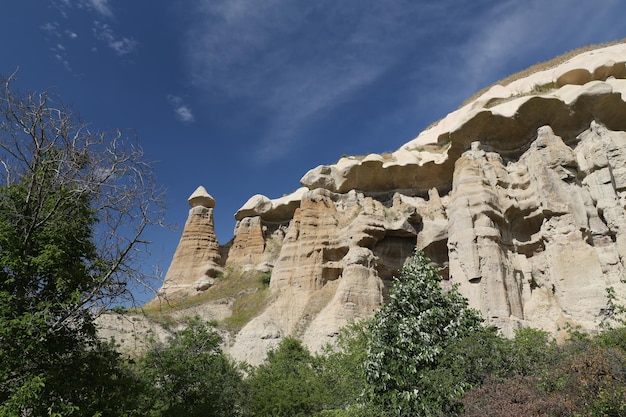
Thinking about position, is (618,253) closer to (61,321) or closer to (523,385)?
(523,385)

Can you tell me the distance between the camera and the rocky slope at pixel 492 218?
843 inches

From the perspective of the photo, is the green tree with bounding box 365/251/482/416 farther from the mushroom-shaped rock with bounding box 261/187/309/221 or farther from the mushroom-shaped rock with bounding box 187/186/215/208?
the mushroom-shaped rock with bounding box 187/186/215/208

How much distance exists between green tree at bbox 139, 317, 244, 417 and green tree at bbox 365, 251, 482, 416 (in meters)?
5.33

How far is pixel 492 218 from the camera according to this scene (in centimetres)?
2406

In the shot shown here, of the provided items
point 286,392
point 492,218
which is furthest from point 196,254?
point 286,392

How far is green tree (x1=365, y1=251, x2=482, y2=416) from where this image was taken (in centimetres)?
1053

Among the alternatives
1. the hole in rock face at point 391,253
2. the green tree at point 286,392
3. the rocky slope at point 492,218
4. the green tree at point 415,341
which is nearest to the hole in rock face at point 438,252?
the rocky slope at point 492,218

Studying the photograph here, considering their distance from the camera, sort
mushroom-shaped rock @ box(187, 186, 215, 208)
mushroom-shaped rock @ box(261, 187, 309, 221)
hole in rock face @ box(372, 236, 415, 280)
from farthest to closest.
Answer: mushroom-shaped rock @ box(187, 186, 215, 208), mushroom-shaped rock @ box(261, 187, 309, 221), hole in rock face @ box(372, 236, 415, 280)

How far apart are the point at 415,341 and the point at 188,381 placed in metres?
6.89

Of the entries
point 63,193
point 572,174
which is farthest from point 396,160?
point 63,193

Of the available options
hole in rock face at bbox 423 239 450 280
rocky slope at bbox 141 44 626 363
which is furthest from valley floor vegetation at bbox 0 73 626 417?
hole in rock face at bbox 423 239 450 280

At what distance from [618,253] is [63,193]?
2219 centimetres

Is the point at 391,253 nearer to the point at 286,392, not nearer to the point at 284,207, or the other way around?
the point at 284,207

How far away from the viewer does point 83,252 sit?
9.59 m
